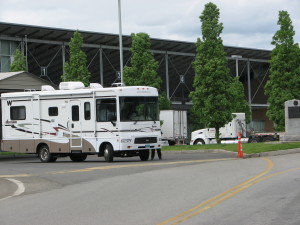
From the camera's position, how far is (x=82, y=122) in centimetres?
2661

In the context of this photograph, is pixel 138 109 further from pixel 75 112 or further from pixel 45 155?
pixel 45 155

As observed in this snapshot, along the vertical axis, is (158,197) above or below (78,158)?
below

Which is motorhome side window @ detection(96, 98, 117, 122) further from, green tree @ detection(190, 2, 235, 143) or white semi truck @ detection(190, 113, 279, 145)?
white semi truck @ detection(190, 113, 279, 145)

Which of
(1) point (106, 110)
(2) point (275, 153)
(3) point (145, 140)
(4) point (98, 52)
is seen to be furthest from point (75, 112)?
(4) point (98, 52)

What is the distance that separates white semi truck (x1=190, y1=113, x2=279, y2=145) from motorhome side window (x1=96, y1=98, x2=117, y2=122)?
78.4 feet

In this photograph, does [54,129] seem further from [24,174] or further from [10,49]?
[10,49]

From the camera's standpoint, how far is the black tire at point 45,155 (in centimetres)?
2795

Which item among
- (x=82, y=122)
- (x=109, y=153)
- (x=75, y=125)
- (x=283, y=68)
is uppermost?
(x=283, y=68)

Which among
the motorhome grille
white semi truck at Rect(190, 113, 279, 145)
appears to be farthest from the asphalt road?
white semi truck at Rect(190, 113, 279, 145)

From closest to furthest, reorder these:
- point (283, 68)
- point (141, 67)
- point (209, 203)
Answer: point (209, 203) < point (141, 67) < point (283, 68)

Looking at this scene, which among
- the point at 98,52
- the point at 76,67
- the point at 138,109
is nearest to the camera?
the point at 138,109

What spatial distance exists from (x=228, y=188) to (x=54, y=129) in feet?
49.8

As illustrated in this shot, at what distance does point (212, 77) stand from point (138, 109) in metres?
14.1

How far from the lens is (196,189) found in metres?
13.8
